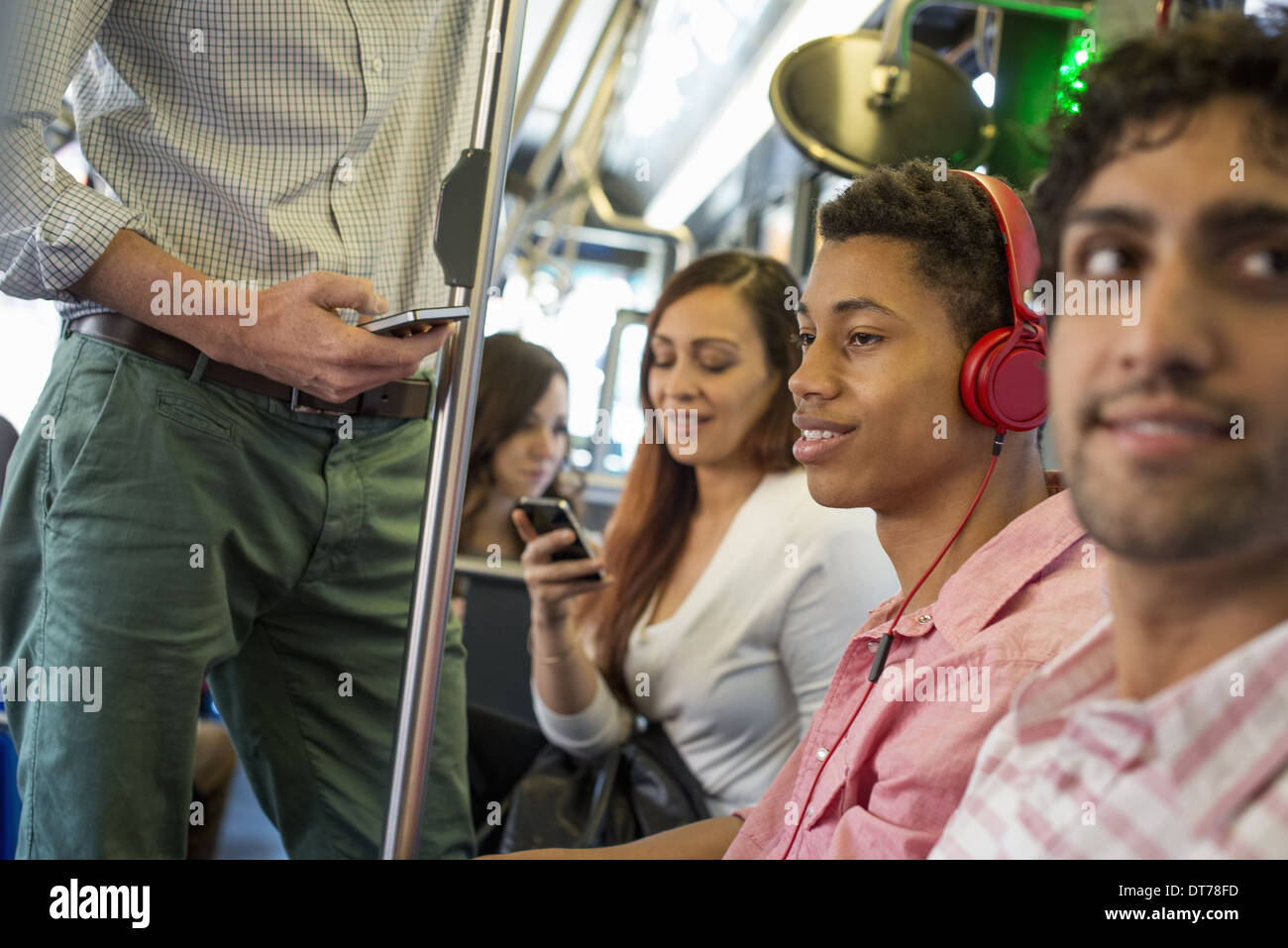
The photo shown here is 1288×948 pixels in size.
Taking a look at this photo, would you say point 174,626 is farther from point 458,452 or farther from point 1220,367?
point 1220,367

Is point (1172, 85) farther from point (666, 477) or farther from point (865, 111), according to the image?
point (666, 477)

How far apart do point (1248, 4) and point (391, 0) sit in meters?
1.09

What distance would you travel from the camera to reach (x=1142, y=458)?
1.57 feet

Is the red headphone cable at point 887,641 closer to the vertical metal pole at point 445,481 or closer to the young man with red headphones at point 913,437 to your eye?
the young man with red headphones at point 913,437

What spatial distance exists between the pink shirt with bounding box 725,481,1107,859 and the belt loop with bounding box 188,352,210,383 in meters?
0.68

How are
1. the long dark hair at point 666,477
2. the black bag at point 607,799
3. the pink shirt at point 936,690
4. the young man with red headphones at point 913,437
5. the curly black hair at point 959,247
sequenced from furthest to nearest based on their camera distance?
the long dark hair at point 666,477 < the black bag at point 607,799 < the curly black hair at point 959,247 < the young man with red headphones at point 913,437 < the pink shirt at point 936,690

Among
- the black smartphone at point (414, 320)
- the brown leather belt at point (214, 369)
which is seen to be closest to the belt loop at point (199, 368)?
the brown leather belt at point (214, 369)

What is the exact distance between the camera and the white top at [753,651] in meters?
1.58

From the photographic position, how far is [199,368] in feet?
→ 3.43

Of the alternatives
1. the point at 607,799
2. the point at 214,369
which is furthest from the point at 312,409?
the point at 607,799

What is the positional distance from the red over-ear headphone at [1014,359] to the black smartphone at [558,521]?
2.59 feet

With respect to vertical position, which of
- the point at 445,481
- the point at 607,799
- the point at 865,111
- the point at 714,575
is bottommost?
the point at 607,799

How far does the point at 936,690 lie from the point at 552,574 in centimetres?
90
